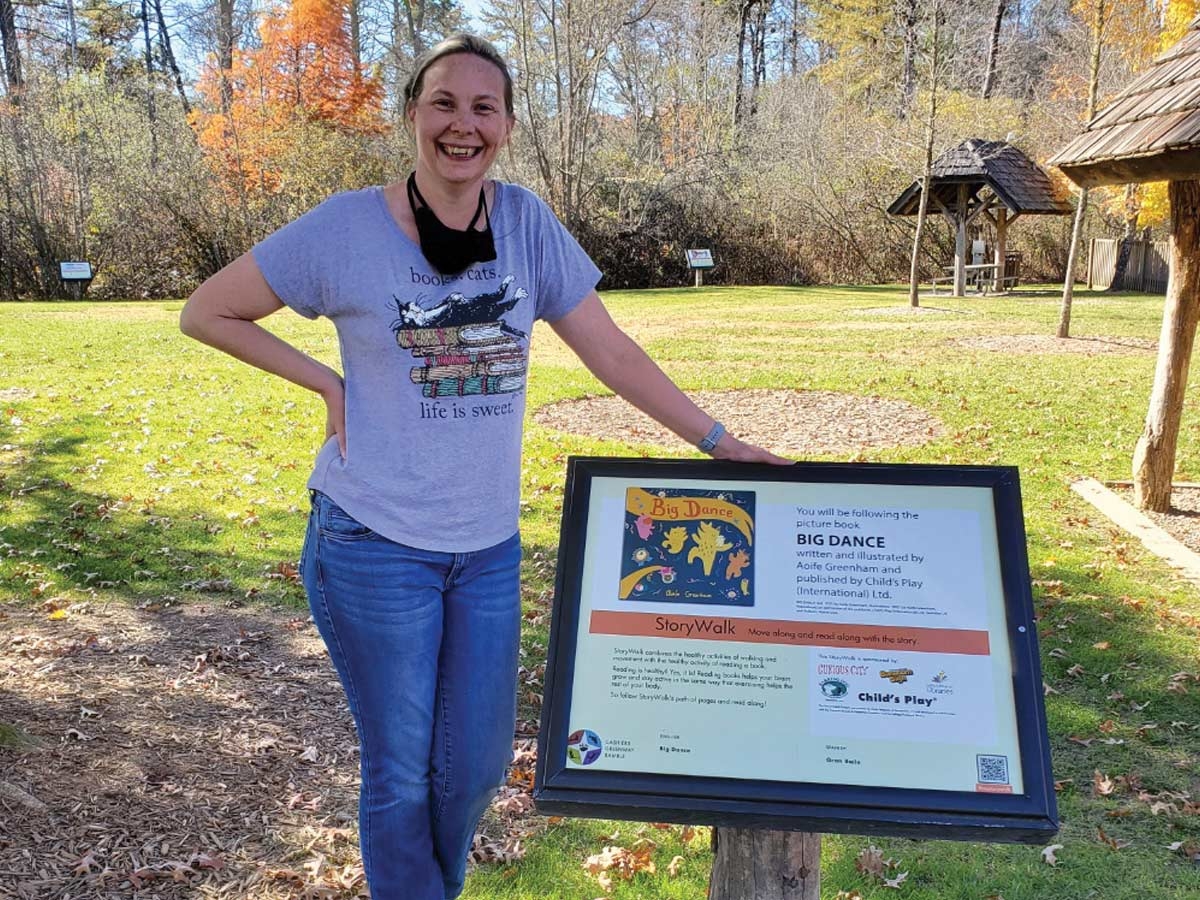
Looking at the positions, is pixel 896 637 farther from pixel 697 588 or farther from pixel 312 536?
pixel 312 536

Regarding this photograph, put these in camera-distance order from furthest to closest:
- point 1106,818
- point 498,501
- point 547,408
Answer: point 547,408
point 1106,818
point 498,501

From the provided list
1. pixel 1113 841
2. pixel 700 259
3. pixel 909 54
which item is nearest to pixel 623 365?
pixel 1113 841

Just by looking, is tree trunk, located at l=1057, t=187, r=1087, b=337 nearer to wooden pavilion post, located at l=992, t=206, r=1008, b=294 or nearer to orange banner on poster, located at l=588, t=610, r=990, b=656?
wooden pavilion post, located at l=992, t=206, r=1008, b=294

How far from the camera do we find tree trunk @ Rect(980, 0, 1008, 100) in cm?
3947

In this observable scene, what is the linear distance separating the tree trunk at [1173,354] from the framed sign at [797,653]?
5.86 meters

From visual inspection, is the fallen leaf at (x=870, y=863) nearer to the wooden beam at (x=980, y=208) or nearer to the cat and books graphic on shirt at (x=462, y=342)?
the cat and books graphic on shirt at (x=462, y=342)

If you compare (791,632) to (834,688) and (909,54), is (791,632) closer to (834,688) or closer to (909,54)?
(834,688)

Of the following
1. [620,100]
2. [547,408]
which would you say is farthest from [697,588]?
[620,100]

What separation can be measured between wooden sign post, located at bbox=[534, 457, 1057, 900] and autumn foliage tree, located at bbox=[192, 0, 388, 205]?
1085 inches

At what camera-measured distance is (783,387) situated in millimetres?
12000

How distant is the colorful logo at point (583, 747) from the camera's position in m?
2.00

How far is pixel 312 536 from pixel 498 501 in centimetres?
42

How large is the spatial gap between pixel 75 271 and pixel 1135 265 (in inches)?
1027

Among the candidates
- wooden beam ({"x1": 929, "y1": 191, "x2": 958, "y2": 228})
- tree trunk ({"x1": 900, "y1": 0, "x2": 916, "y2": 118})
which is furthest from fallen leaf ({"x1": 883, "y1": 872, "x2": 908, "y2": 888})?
wooden beam ({"x1": 929, "y1": 191, "x2": 958, "y2": 228})
